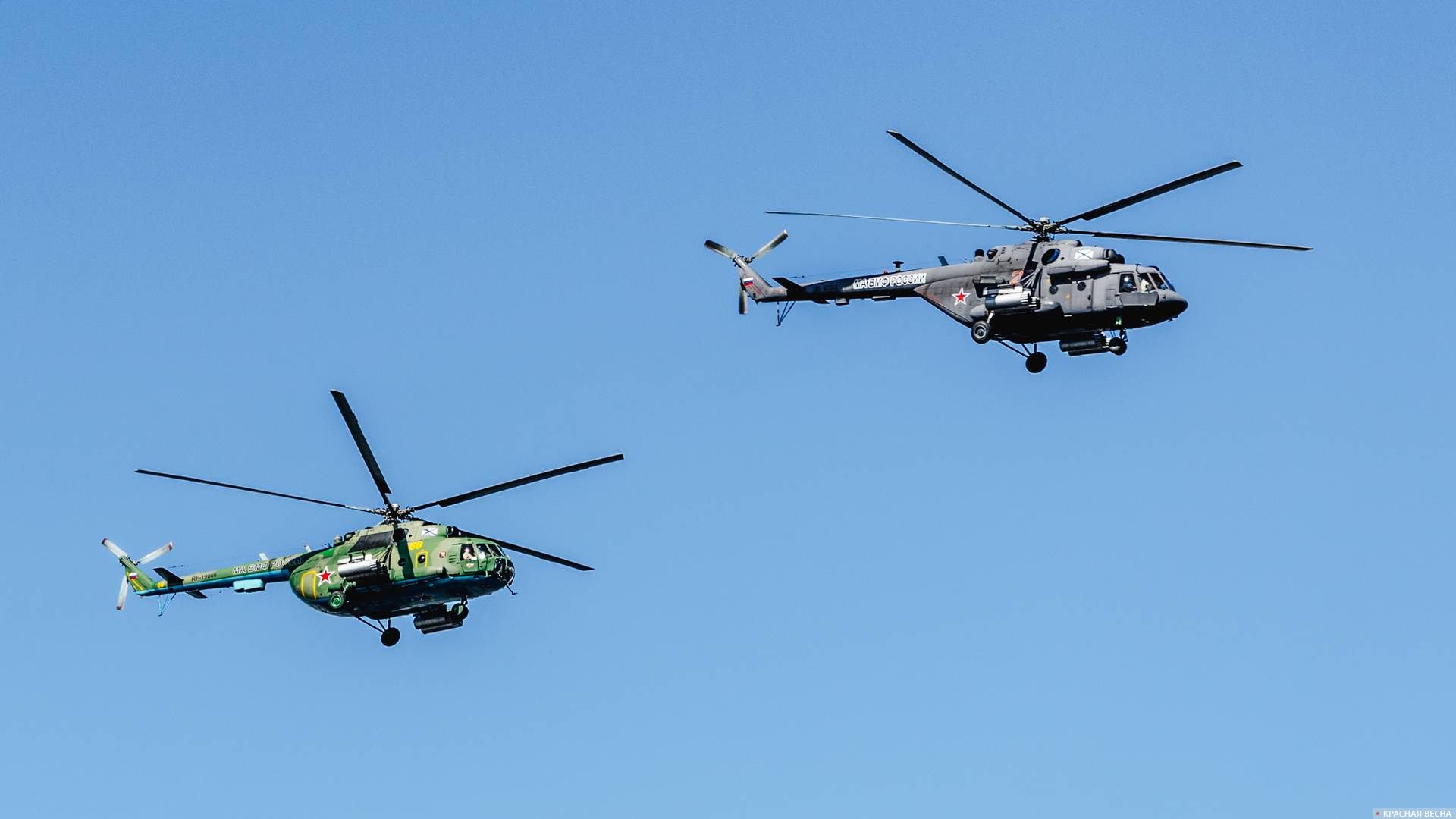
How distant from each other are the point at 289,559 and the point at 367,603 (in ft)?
16.3

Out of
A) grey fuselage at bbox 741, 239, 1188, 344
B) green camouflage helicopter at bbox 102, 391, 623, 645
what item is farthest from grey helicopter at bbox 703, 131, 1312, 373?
green camouflage helicopter at bbox 102, 391, 623, 645

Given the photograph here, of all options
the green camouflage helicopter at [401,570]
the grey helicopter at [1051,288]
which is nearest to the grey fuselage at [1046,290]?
the grey helicopter at [1051,288]

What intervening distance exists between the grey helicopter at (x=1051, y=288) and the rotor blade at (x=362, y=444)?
648 inches

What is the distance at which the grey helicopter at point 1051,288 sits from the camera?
67438mm

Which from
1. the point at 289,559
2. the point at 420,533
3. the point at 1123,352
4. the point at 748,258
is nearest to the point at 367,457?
the point at 420,533

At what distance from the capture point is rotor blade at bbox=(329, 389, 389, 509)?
61.9 m

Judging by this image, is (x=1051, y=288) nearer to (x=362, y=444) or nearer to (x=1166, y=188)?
(x=1166, y=188)

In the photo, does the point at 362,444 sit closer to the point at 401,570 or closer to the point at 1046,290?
the point at 401,570

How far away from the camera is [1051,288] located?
69000 mm

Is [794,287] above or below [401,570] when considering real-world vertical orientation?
above

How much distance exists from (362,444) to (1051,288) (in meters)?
24.5

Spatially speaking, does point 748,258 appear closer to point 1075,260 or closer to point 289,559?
point 1075,260

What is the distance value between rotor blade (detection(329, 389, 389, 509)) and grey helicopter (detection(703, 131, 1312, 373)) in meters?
16.5

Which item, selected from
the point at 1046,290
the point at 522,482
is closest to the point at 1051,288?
the point at 1046,290
